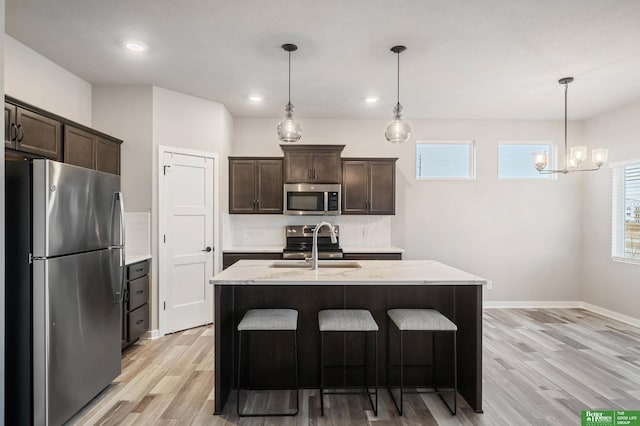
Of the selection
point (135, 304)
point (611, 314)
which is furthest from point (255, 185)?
point (611, 314)

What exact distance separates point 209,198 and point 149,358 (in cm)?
196

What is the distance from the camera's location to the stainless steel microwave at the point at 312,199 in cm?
478

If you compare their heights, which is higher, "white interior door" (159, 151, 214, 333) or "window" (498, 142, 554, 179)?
"window" (498, 142, 554, 179)

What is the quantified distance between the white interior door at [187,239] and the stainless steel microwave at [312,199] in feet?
3.42

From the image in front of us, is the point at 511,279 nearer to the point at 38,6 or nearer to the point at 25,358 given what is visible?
the point at 25,358

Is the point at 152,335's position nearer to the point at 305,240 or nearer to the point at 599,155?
the point at 305,240

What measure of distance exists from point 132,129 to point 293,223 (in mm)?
2416

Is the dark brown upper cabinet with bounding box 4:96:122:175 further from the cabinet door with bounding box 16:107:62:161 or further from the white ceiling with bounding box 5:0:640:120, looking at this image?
the white ceiling with bounding box 5:0:640:120

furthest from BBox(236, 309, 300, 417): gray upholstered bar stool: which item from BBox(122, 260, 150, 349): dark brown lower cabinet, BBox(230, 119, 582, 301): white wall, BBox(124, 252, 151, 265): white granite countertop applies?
BBox(230, 119, 582, 301): white wall

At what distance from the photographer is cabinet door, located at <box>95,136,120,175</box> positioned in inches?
138

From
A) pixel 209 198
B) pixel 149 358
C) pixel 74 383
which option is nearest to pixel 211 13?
pixel 209 198

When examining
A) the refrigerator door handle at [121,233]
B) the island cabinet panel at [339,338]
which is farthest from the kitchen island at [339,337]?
the refrigerator door handle at [121,233]

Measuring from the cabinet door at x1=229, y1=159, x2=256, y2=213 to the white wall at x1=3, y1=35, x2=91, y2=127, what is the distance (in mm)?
1761

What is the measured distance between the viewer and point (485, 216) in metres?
5.26
